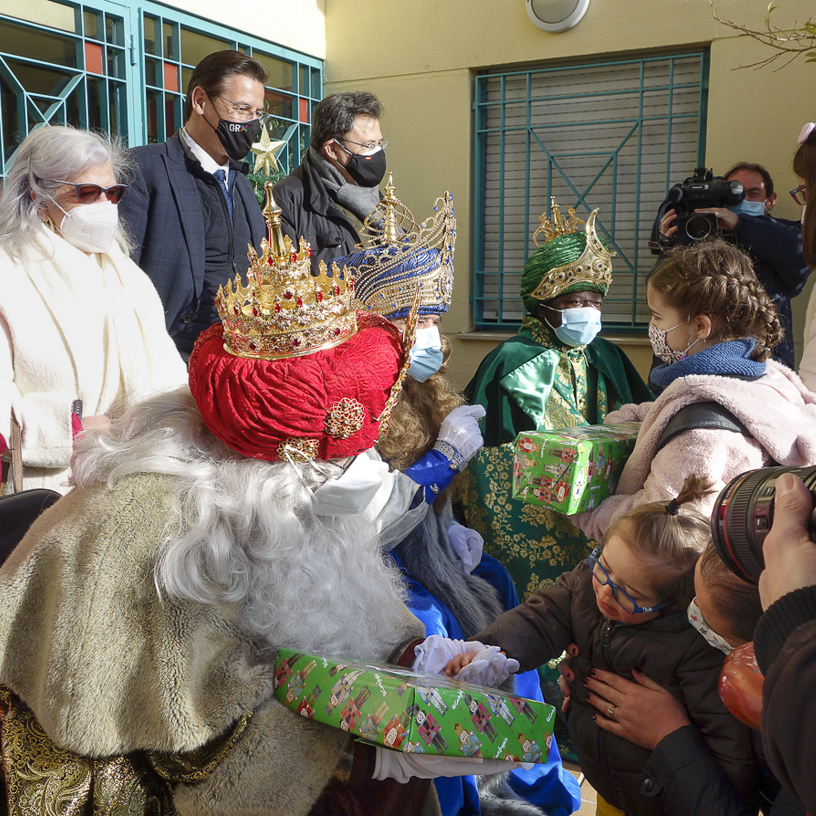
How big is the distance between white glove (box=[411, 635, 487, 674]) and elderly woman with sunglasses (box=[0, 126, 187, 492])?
1.40 meters

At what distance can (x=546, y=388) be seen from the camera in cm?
304

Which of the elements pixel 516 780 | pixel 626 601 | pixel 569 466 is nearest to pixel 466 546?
pixel 569 466

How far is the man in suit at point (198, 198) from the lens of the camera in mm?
3395

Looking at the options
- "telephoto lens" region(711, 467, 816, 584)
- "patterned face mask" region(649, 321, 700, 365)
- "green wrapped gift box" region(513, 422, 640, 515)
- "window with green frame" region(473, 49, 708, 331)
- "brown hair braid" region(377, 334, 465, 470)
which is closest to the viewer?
"telephoto lens" region(711, 467, 816, 584)

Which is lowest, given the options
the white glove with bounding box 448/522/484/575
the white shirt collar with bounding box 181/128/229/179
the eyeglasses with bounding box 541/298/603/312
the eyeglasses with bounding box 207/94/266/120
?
the white glove with bounding box 448/522/484/575

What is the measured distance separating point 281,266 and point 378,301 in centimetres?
94

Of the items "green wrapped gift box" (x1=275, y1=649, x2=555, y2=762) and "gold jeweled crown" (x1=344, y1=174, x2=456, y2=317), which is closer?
"green wrapped gift box" (x1=275, y1=649, x2=555, y2=762)

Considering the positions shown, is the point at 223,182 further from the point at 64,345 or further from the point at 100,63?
the point at 100,63

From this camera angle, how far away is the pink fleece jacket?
75.4 inches

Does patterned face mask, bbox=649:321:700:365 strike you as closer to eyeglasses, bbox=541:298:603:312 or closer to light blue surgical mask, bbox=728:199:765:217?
eyeglasses, bbox=541:298:603:312

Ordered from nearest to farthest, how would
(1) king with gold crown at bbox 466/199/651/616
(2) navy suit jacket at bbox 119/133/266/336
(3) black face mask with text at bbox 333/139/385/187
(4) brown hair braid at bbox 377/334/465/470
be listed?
(4) brown hair braid at bbox 377/334/465/470 → (1) king with gold crown at bbox 466/199/651/616 → (2) navy suit jacket at bbox 119/133/266/336 → (3) black face mask with text at bbox 333/139/385/187

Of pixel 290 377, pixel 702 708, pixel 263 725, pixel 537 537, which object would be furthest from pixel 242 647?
pixel 537 537

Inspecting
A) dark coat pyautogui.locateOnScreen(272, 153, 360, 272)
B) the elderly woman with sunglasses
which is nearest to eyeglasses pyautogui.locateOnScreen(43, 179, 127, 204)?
the elderly woman with sunglasses

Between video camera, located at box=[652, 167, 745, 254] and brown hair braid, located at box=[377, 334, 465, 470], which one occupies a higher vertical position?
video camera, located at box=[652, 167, 745, 254]
